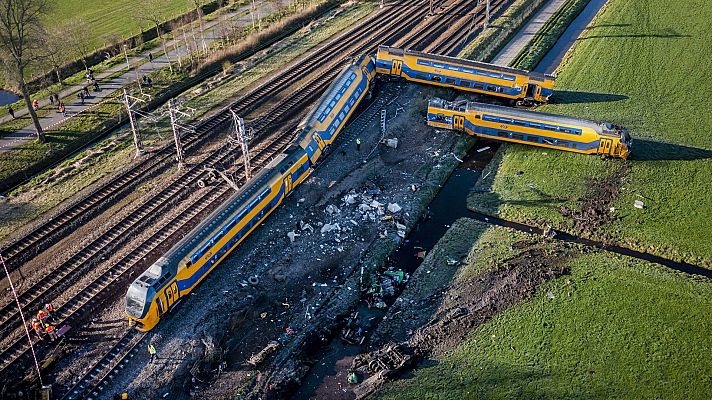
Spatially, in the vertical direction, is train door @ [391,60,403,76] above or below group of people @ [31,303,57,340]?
above

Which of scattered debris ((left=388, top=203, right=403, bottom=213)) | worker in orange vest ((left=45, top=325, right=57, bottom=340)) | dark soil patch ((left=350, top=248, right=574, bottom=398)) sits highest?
scattered debris ((left=388, top=203, right=403, bottom=213))

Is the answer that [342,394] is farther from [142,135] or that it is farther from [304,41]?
[304,41]

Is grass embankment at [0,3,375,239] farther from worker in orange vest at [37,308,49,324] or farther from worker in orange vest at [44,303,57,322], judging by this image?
worker in orange vest at [37,308,49,324]

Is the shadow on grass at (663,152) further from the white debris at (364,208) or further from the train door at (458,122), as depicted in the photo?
the white debris at (364,208)

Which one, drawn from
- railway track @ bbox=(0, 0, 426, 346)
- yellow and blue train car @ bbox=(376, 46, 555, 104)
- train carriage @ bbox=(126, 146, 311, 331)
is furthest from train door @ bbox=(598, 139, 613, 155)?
railway track @ bbox=(0, 0, 426, 346)

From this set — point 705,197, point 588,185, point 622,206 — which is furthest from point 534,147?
point 705,197

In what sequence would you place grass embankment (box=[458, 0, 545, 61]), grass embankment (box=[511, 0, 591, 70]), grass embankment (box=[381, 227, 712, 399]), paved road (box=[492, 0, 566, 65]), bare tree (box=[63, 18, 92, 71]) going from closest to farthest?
grass embankment (box=[381, 227, 712, 399]) → bare tree (box=[63, 18, 92, 71]) → grass embankment (box=[511, 0, 591, 70]) → paved road (box=[492, 0, 566, 65]) → grass embankment (box=[458, 0, 545, 61])
